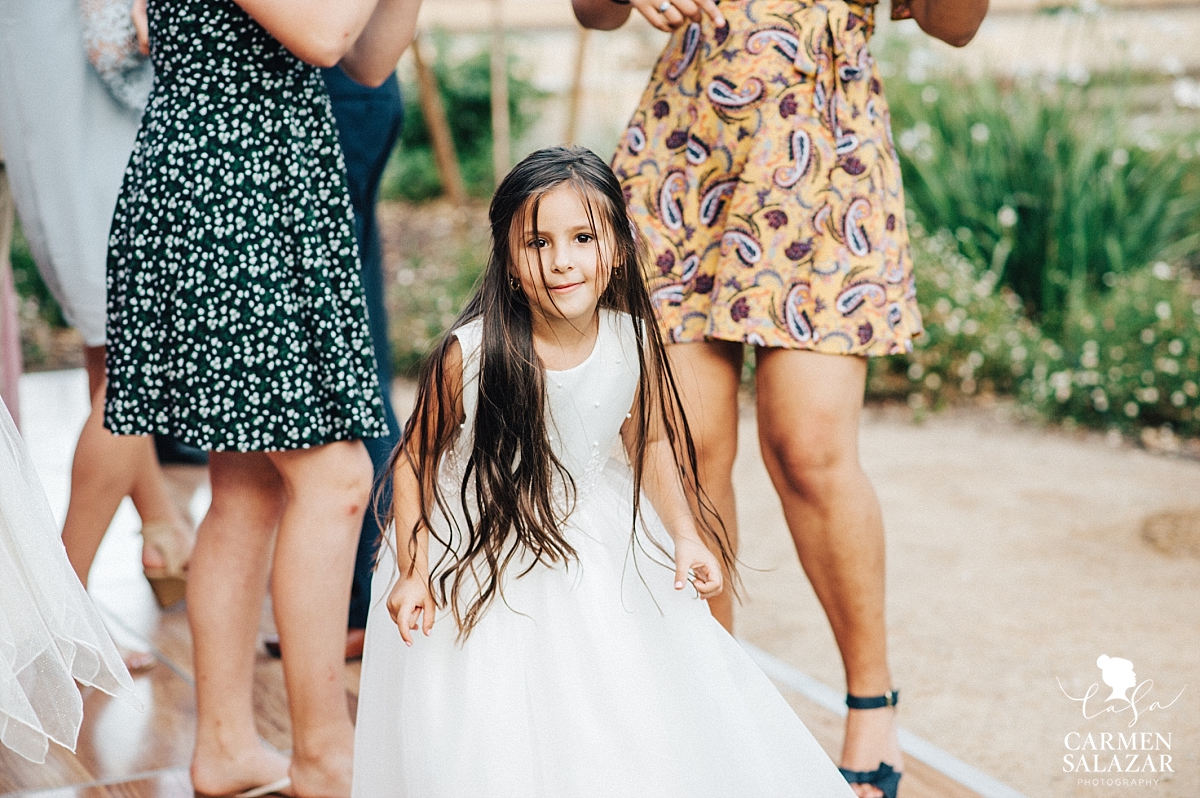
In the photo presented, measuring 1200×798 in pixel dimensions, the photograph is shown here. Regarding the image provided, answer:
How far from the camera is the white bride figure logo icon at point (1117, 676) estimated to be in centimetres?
262

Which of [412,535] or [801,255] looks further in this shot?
[801,255]

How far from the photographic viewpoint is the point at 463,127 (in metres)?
9.02

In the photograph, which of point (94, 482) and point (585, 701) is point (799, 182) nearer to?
point (585, 701)

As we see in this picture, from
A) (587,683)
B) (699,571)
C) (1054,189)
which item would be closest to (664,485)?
(699,571)

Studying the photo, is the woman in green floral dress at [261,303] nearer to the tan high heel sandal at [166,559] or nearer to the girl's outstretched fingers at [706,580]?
the girl's outstretched fingers at [706,580]

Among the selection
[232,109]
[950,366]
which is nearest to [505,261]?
[232,109]

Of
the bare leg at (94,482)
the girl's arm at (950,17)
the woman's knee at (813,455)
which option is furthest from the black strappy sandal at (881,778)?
the bare leg at (94,482)

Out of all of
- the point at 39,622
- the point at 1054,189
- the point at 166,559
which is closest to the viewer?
the point at 39,622

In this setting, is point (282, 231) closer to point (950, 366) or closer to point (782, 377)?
point (782, 377)

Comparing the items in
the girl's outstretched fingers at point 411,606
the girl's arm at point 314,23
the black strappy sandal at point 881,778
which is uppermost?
the girl's arm at point 314,23

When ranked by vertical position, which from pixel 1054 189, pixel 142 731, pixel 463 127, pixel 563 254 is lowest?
pixel 142 731

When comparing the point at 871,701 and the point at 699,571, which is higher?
the point at 699,571

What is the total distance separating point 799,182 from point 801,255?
0.12m

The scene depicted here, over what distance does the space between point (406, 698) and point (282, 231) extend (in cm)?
74
